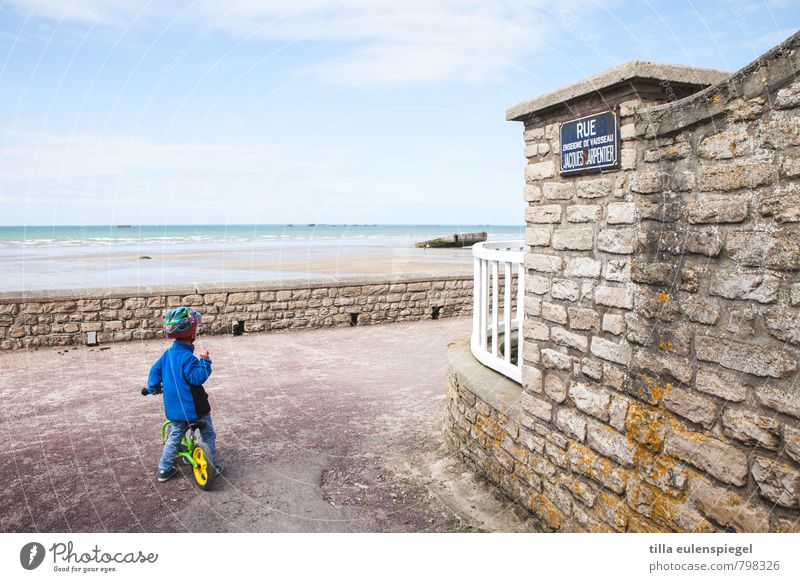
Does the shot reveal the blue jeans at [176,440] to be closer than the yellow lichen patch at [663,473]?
No

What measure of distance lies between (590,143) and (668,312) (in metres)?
1.07

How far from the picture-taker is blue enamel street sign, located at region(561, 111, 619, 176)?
3.05 metres

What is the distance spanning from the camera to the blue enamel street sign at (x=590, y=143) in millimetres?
3053

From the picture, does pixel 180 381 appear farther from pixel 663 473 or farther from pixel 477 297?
pixel 663 473

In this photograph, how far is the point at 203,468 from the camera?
4258 mm

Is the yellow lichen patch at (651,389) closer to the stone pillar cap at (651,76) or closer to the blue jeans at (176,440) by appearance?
the stone pillar cap at (651,76)

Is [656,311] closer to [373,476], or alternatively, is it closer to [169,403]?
[373,476]

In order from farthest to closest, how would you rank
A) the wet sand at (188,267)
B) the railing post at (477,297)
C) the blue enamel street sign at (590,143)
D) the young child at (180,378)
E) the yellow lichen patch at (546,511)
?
the wet sand at (188,267) → the railing post at (477,297) → the young child at (180,378) → the yellow lichen patch at (546,511) → the blue enamel street sign at (590,143)

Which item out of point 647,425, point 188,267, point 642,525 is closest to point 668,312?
point 647,425

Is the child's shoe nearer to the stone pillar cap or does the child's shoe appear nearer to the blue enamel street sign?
the blue enamel street sign

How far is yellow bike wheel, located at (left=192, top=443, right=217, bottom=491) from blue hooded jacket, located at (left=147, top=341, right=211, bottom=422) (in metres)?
0.25

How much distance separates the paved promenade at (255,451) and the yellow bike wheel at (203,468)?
90 millimetres

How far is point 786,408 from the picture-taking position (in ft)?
7.40

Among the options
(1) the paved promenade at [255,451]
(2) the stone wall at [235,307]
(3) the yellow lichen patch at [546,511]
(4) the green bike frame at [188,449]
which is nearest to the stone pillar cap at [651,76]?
(3) the yellow lichen patch at [546,511]
